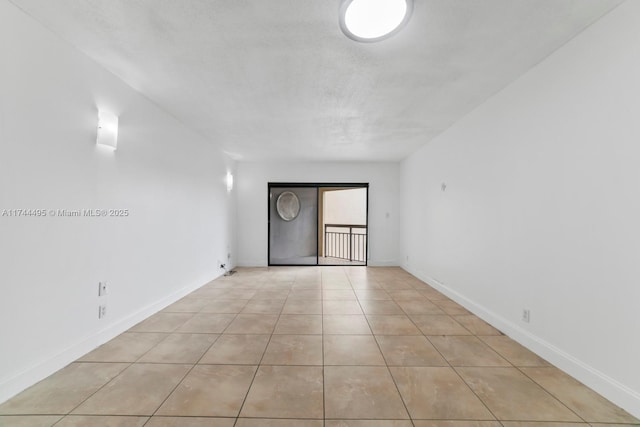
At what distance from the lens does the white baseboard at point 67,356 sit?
169cm

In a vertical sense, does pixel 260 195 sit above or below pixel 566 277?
above

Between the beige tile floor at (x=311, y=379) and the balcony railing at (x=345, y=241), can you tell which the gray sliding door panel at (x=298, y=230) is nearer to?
the balcony railing at (x=345, y=241)

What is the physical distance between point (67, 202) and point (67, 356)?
1169 mm

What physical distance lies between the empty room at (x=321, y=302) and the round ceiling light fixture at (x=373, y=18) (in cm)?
1

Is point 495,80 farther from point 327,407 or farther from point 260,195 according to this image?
point 260,195

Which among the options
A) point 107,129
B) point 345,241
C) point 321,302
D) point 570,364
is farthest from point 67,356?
point 345,241

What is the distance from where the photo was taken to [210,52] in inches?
84.0

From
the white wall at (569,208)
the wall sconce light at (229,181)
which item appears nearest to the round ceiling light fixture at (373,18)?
the white wall at (569,208)

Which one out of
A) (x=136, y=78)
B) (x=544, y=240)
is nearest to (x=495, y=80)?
(x=544, y=240)

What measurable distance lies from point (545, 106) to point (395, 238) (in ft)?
14.4

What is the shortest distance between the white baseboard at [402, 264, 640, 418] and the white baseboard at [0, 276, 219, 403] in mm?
3721

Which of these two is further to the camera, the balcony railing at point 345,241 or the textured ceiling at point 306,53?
the balcony railing at point 345,241

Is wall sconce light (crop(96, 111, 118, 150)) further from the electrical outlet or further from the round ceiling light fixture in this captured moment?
the round ceiling light fixture

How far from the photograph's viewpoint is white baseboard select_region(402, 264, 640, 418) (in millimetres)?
1612
